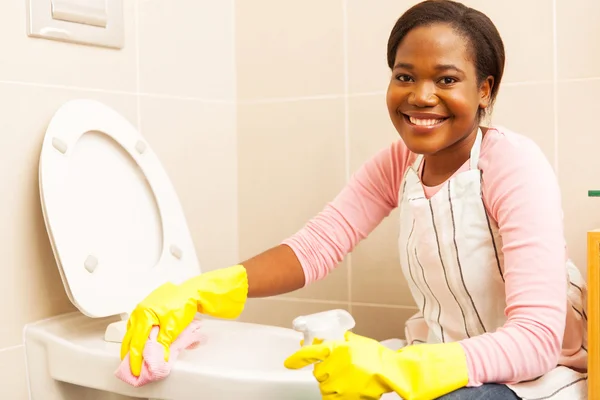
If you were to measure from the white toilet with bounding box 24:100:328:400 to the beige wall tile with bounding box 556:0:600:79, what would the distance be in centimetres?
72

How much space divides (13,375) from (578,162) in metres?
1.09

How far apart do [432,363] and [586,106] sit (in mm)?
722

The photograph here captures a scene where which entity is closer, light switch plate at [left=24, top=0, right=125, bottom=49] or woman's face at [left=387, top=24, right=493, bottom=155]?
woman's face at [left=387, top=24, right=493, bottom=155]

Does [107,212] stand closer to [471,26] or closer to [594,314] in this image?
[471,26]

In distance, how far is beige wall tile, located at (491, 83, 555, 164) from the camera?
1.43m

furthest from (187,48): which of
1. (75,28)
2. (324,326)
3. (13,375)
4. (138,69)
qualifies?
(324,326)

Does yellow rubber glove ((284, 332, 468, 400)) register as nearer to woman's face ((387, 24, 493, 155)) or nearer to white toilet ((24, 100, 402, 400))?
white toilet ((24, 100, 402, 400))

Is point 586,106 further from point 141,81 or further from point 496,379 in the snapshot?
point 141,81

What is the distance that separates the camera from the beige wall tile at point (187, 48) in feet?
5.01

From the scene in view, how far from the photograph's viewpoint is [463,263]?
1.11 m

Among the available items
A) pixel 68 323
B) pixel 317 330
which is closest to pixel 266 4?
pixel 68 323

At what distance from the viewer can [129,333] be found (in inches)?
42.7

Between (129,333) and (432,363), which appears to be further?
(129,333)

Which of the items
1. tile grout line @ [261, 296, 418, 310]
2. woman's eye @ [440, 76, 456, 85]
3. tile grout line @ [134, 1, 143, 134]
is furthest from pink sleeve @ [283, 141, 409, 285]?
tile grout line @ [134, 1, 143, 134]
